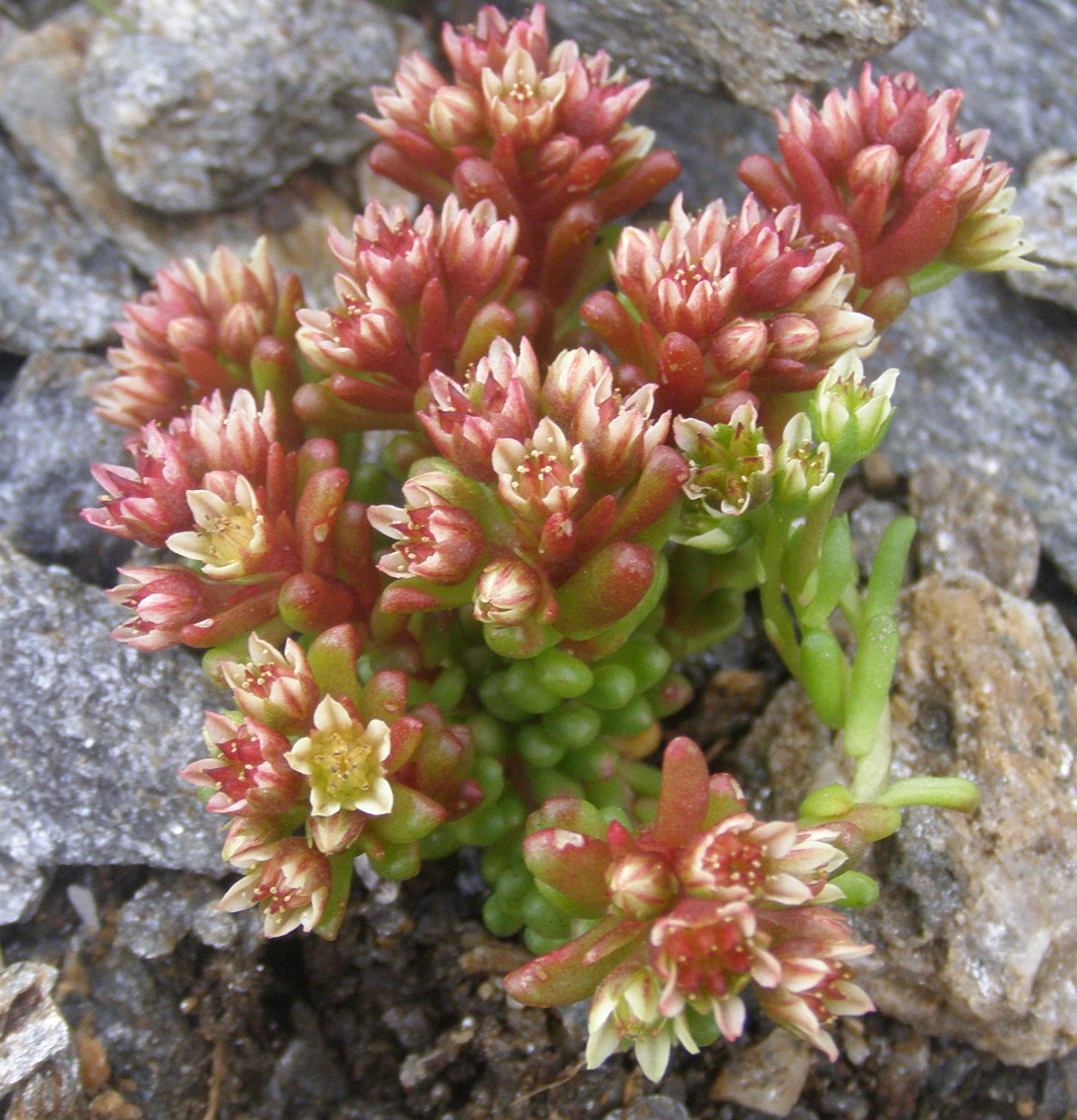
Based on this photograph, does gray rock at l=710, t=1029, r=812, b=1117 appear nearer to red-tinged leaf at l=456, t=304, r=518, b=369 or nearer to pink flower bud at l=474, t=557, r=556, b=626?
pink flower bud at l=474, t=557, r=556, b=626

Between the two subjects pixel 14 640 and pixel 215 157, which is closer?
pixel 14 640

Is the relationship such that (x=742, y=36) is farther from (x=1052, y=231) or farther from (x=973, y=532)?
(x=973, y=532)

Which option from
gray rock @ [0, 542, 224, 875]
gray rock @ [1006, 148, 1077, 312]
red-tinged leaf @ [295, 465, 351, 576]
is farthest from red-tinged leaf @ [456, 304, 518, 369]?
gray rock @ [1006, 148, 1077, 312]

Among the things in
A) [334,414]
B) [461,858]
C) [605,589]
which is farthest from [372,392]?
[461,858]

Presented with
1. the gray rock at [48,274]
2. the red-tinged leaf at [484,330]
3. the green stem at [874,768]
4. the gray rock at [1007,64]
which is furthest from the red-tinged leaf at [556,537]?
the gray rock at [1007,64]

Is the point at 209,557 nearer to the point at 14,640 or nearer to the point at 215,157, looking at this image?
the point at 14,640

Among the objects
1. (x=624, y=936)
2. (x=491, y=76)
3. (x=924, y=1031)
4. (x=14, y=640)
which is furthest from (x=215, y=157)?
(x=924, y=1031)
